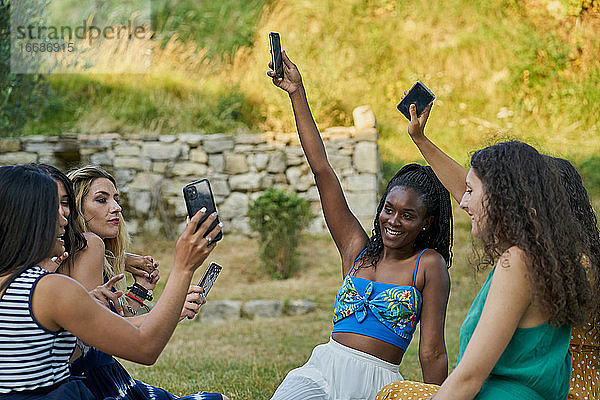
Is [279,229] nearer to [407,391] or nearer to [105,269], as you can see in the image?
[105,269]

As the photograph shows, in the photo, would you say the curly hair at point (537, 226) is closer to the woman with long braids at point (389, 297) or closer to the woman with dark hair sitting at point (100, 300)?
the woman with long braids at point (389, 297)

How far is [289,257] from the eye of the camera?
958 centimetres

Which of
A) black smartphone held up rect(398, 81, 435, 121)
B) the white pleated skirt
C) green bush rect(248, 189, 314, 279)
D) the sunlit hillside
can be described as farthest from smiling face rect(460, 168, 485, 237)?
the sunlit hillside

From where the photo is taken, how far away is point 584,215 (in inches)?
91.8

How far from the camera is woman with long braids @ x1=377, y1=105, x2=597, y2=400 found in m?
1.98

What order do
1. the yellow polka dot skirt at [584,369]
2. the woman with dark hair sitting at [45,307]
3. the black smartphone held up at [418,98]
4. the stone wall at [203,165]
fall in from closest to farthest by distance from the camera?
the woman with dark hair sitting at [45,307] < the yellow polka dot skirt at [584,369] < the black smartphone held up at [418,98] < the stone wall at [203,165]

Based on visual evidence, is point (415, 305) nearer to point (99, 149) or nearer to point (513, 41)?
point (99, 149)

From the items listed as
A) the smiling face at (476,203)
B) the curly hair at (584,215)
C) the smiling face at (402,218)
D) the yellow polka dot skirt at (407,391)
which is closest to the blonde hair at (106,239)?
the smiling face at (402,218)

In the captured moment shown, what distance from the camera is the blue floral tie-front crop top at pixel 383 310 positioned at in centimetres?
265

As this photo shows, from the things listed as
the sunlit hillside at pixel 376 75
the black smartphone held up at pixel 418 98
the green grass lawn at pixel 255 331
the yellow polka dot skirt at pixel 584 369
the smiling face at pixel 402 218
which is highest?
the sunlit hillside at pixel 376 75

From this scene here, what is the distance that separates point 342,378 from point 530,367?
0.78 m

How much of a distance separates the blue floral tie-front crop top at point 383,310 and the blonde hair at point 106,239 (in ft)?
3.35

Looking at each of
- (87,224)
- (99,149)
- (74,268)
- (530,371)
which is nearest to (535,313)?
(530,371)

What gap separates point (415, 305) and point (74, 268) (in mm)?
1265
